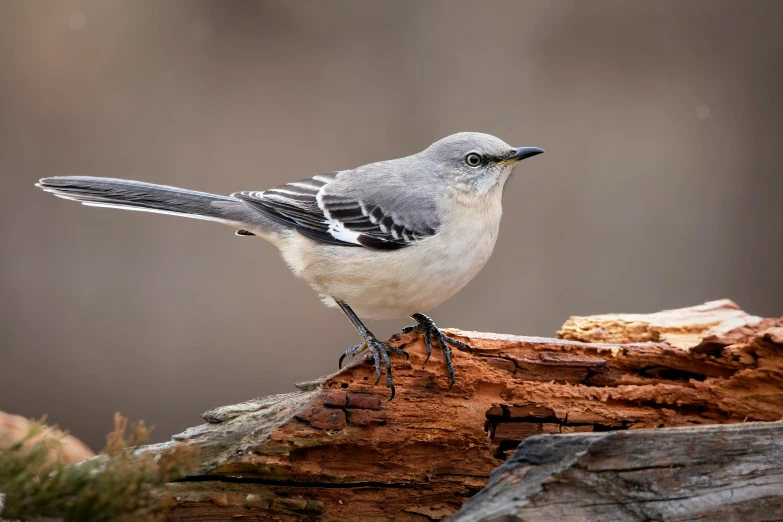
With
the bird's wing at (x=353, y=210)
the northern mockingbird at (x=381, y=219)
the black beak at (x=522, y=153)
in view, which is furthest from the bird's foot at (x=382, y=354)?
the black beak at (x=522, y=153)

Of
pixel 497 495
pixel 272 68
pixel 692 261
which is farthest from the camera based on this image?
pixel 692 261

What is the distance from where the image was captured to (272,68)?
489cm

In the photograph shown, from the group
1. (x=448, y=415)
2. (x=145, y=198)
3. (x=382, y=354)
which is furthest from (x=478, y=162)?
(x=145, y=198)

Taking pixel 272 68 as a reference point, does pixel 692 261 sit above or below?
below

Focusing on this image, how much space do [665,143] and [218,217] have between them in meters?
3.44

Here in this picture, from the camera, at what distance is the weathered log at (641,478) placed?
6.41 feet

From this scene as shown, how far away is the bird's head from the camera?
127 inches

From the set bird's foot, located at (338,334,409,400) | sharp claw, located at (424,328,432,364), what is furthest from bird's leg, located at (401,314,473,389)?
bird's foot, located at (338,334,409,400)

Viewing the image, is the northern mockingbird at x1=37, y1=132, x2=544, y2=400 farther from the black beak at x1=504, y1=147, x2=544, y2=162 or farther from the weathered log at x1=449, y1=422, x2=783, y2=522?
the weathered log at x1=449, y1=422, x2=783, y2=522

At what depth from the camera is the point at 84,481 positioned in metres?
1.71

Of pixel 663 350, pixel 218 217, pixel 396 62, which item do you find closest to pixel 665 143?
pixel 396 62

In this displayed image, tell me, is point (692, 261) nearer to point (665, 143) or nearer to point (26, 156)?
point (665, 143)

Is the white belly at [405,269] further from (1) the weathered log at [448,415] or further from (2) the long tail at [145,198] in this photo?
(2) the long tail at [145,198]

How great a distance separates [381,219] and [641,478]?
1578 mm
